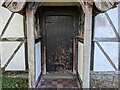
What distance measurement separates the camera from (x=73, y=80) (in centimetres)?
508

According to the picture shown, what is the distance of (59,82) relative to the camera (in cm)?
493

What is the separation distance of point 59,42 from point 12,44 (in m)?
1.35

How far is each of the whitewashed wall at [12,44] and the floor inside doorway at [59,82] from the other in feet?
2.42

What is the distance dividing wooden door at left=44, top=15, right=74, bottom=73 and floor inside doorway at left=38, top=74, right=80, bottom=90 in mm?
256

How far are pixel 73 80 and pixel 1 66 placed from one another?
2018mm

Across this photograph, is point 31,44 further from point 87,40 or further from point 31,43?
point 87,40

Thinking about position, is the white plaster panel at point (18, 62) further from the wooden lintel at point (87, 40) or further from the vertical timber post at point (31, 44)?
the wooden lintel at point (87, 40)

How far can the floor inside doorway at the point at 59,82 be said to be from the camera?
15.0 ft

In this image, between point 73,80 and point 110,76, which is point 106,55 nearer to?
point 110,76

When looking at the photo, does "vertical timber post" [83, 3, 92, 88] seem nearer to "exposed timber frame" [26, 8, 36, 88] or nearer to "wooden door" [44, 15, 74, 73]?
"exposed timber frame" [26, 8, 36, 88]

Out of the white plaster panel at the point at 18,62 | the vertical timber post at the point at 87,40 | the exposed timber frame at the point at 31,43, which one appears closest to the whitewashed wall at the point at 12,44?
the white plaster panel at the point at 18,62

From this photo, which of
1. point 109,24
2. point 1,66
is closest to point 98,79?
point 109,24

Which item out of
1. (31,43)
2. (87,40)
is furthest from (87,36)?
(31,43)

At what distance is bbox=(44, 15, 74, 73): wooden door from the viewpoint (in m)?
5.36
